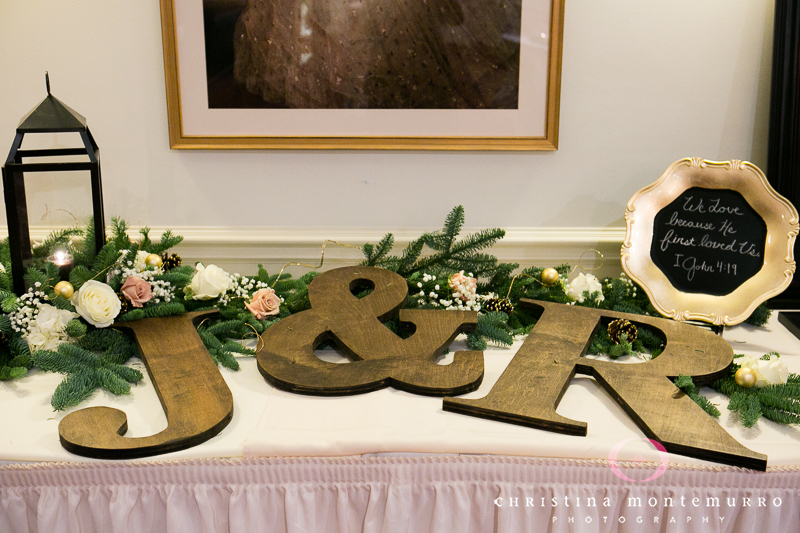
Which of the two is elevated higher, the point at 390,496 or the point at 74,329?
the point at 74,329

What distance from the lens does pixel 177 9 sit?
160 centimetres

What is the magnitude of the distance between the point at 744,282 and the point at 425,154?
0.96 m

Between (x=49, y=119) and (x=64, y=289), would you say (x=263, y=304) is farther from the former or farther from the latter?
(x=49, y=119)

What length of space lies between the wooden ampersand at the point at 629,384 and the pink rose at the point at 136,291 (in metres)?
0.83

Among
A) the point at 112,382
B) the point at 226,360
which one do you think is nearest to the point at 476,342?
the point at 226,360

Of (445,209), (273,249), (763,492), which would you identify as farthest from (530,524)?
(273,249)

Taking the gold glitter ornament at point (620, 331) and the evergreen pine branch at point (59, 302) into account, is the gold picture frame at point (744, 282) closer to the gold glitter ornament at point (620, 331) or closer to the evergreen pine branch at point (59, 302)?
the gold glitter ornament at point (620, 331)

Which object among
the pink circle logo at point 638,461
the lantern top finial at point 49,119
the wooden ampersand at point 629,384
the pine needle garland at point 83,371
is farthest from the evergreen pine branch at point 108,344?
the pink circle logo at point 638,461

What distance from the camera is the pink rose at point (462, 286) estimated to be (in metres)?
1.49

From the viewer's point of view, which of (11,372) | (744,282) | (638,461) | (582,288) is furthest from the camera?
(582,288)

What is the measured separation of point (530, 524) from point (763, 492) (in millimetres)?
398

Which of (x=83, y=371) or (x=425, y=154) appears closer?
(x=83, y=371)

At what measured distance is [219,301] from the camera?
150cm

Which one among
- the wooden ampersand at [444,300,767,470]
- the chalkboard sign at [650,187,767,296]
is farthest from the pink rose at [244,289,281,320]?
the chalkboard sign at [650,187,767,296]
